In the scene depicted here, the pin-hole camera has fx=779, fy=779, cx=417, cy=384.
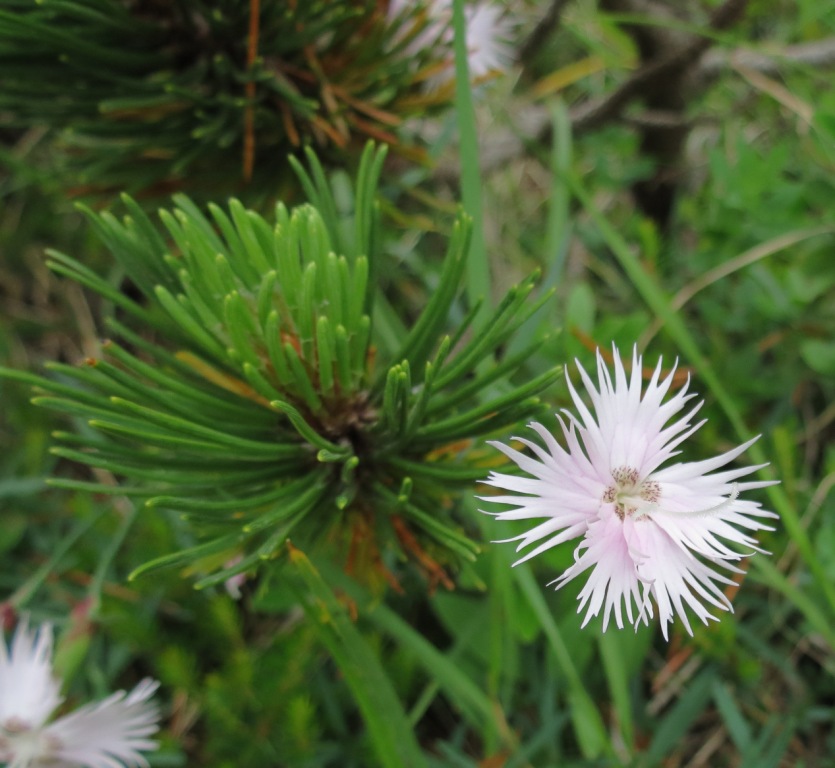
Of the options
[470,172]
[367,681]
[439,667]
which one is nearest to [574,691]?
[439,667]

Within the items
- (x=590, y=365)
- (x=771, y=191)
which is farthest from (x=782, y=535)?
(x=771, y=191)

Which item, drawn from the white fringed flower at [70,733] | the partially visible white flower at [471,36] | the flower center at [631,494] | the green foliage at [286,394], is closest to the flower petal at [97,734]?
the white fringed flower at [70,733]

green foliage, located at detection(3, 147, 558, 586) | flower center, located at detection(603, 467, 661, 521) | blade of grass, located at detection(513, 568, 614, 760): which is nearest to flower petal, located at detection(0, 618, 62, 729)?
green foliage, located at detection(3, 147, 558, 586)

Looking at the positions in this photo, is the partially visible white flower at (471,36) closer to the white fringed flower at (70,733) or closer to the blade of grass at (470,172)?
the blade of grass at (470,172)

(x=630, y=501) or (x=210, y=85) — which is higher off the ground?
(x=210, y=85)

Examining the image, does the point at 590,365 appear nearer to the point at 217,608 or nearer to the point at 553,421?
the point at 553,421

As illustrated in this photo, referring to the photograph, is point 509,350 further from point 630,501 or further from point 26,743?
point 26,743
